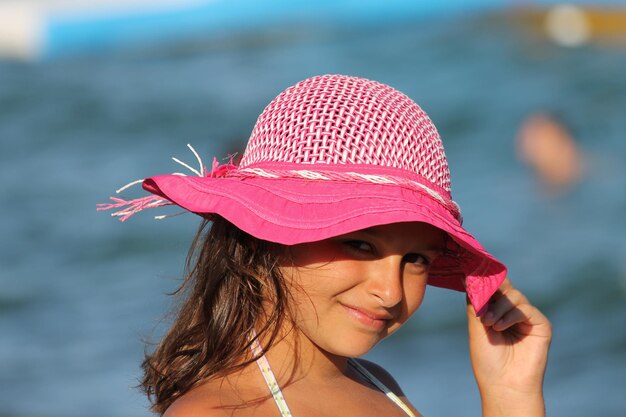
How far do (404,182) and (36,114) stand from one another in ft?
33.0

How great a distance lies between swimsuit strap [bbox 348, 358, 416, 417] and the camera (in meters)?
2.36

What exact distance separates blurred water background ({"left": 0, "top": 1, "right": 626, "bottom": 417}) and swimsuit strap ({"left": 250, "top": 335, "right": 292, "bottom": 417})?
243cm

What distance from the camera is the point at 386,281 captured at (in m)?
1.96

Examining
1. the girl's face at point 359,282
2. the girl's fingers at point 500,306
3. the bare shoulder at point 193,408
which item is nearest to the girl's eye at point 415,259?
the girl's face at point 359,282

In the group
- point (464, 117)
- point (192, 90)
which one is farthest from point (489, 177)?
point (192, 90)

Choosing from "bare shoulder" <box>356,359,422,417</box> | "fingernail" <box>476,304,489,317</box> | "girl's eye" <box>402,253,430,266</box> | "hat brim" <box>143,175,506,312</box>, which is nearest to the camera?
"hat brim" <box>143,175,506,312</box>

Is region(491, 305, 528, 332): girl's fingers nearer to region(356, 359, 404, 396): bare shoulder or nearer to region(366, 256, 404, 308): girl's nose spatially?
region(356, 359, 404, 396): bare shoulder

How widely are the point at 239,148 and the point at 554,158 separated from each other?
128 inches

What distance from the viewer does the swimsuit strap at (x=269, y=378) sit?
79.9 inches

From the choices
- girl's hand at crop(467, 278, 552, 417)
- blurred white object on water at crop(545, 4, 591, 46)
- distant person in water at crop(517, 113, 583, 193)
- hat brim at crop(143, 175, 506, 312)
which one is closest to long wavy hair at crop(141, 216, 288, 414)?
hat brim at crop(143, 175, 506, 312)

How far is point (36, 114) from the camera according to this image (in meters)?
11.5

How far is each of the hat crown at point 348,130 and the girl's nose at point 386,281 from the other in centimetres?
17

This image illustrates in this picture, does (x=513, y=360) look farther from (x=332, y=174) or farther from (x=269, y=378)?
(x=332, y=174)


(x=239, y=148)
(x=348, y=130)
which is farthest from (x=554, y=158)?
(x=348, y=130)
